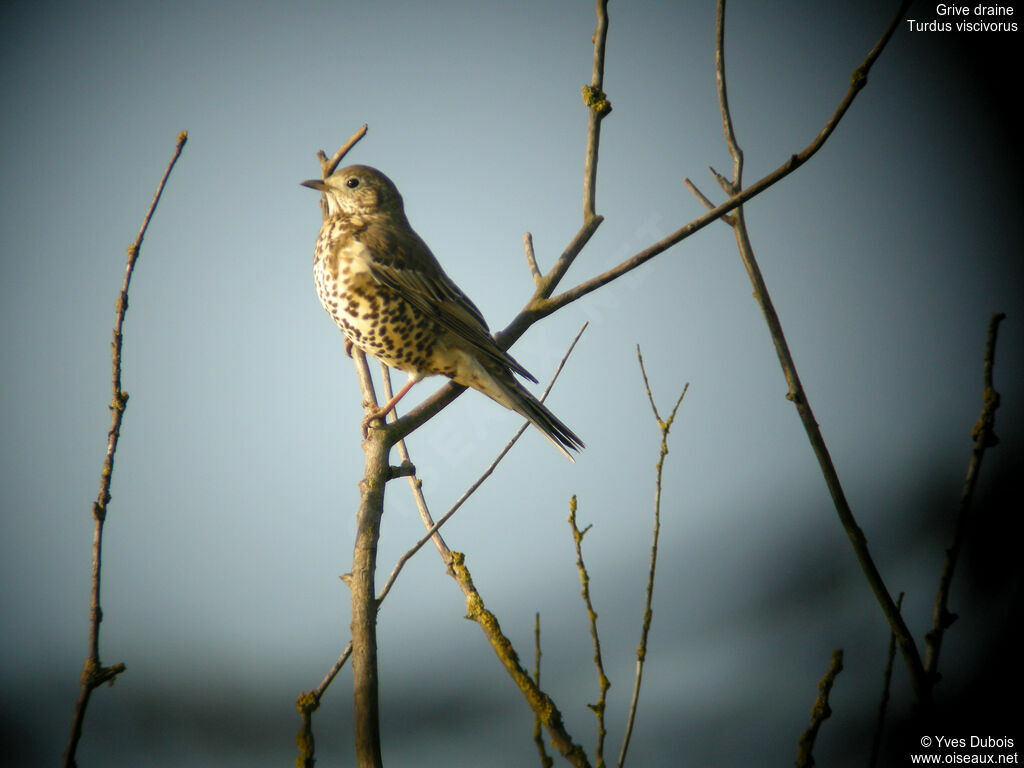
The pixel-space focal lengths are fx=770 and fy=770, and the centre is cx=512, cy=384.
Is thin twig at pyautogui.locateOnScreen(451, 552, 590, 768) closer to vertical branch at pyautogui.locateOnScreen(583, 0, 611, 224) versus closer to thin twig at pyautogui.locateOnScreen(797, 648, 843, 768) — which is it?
thin twig at pyautogui.locateOnScreen(797, 648, 843, 768)

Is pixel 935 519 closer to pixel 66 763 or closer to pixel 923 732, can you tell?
pixel 923 732

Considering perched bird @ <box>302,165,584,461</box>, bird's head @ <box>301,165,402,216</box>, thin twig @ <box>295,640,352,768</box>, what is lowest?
thin twig @ <box>295,640,352,768</box>

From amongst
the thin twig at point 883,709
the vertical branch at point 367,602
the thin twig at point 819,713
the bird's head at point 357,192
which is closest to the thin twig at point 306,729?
the vertical branch at point 367,602

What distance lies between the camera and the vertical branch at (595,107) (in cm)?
297

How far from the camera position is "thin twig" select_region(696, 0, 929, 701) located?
228 cm

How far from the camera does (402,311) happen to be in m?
4.12

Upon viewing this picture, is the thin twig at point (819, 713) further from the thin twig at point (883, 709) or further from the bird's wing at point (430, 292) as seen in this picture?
the bird's wing at point (430, 292)

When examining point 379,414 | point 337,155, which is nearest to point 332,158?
point 337,155

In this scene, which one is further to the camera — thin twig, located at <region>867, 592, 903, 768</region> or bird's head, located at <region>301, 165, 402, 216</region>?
bird's head, located at <region>301, 165, 402, 216</region>

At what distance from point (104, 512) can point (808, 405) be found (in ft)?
7.21

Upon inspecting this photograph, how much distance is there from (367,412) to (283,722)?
56.6 inches

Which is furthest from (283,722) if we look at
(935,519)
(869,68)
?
(869,68)

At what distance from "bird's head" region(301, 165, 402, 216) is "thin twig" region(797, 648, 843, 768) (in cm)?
367

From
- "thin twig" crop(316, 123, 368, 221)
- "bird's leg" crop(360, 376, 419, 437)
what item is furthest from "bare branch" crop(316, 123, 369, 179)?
"bird's leg" crop(360, 376, 419, 437)
